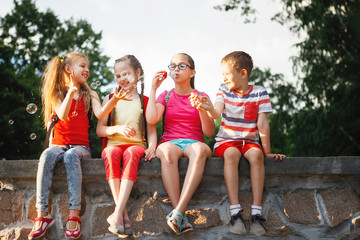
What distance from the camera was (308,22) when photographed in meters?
10.4

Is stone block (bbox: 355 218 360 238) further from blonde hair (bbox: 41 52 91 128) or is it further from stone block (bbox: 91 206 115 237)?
blonde hair (bbox: 41 52 91 128)

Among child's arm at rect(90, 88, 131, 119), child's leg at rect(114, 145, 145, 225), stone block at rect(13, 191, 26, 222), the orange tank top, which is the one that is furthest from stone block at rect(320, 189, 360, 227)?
Result: stone block at rect(13, 191, 26, 222)

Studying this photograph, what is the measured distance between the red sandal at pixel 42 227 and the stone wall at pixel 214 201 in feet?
0.22

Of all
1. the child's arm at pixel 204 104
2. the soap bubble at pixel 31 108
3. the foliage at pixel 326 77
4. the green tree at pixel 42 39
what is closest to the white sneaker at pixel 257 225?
the child's arm at pixel 204 104

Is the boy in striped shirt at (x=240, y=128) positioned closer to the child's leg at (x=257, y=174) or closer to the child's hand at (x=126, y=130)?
the child's leg at (x=257, y=174)

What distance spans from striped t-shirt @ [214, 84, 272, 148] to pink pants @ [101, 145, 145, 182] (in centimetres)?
73

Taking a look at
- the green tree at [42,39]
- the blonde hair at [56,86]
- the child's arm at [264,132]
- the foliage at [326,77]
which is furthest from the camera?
the green tree at [42,39]

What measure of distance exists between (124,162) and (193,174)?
0.51 metres

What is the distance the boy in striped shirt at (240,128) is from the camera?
2.86m

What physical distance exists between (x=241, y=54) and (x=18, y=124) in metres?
9.26

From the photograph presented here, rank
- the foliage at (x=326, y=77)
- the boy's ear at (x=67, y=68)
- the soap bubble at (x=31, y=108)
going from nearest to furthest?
the boy's ear at (x=67, y=68) < the soap bubble at (x=31, y=108) < the foliage at (x=326, y=77)

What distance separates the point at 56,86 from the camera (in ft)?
11.5

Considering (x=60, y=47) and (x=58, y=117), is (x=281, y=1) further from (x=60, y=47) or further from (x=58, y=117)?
(x=60, y=47)

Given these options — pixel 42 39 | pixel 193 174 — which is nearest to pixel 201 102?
pixel 193 174
